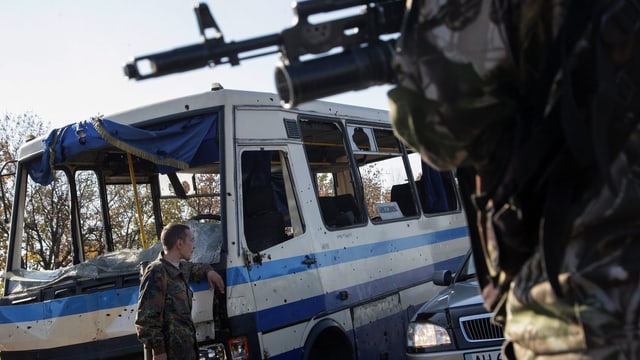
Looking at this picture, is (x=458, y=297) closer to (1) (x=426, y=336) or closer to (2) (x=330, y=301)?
(1) (x=426, y=336)

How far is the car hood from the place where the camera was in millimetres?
5168

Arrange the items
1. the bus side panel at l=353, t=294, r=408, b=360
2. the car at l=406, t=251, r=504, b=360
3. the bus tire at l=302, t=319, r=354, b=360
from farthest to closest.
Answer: the bus side panel at l=353, t=294, r=408, b=360 → the bus tire at l=302, t=319, r=354, b=360 → the car at l=406, t=251, r=504, b=360

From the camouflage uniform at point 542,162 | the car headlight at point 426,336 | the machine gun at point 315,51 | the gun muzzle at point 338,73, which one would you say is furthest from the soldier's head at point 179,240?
the camouflage uniform at point 542,162

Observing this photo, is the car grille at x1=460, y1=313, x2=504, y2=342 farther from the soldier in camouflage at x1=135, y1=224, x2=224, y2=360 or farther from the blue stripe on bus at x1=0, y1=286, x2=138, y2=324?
the blue stripe on bus at x1=0, y1=286, x2=138, y2=324

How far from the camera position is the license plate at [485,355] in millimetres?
4859

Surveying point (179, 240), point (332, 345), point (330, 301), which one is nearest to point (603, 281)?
point (179, 240)

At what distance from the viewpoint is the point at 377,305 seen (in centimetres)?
611

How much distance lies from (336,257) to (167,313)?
5.75ft

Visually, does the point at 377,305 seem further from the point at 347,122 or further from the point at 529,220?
the point at 529,220

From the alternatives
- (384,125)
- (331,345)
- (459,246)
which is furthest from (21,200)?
(459,246)

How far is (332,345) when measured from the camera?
5605 mm

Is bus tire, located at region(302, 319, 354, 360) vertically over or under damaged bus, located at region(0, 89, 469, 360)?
under

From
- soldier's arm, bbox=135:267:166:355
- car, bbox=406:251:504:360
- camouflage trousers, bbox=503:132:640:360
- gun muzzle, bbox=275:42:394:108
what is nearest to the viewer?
camouflage trousers, bbox=503:132:640:360

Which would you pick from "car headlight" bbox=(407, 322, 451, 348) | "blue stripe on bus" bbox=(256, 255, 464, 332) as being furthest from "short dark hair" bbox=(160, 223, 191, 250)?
"car headlight" bbox=(407, 322, 451, 348)
